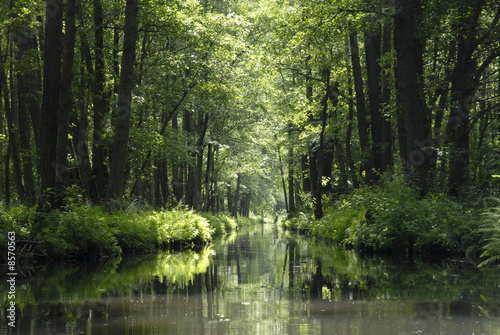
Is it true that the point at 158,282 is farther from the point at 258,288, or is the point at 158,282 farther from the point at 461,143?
the point at 461,143

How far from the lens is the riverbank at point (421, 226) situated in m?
9.61

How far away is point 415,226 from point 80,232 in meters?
7.93

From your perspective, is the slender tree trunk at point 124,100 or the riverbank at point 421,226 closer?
the riverbank at point 421,226

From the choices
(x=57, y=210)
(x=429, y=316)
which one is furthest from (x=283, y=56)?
(x=429, y=316)

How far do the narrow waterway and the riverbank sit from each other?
2.49ft

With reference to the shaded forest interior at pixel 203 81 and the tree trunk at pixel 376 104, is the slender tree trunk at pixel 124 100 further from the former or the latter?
the tree trunk at pixel 376 104

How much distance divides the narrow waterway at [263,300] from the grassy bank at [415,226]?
0.84 m

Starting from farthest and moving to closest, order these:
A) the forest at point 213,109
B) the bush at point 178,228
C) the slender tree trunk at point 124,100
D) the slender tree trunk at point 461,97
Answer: the bush at point 178,228 → the slender tree trunk at point 461,97 → the slender tree trunk at point 124,100 → the forest at point 213,109

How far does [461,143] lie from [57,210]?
11609mm

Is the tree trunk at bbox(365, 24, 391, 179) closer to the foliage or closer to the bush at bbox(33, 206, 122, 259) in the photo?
the foliage

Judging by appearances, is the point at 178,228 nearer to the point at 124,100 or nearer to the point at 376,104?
the point at 124,100

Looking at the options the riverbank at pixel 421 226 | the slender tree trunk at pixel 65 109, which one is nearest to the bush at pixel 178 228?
the slender tree trunk at pixel 65 109

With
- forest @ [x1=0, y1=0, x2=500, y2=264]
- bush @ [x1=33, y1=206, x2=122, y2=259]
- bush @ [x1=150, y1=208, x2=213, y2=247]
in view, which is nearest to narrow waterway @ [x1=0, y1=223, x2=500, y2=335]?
bush @ [x1=33, y1=206, x2=122, y2=259]

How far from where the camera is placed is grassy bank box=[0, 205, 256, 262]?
9859 mm
